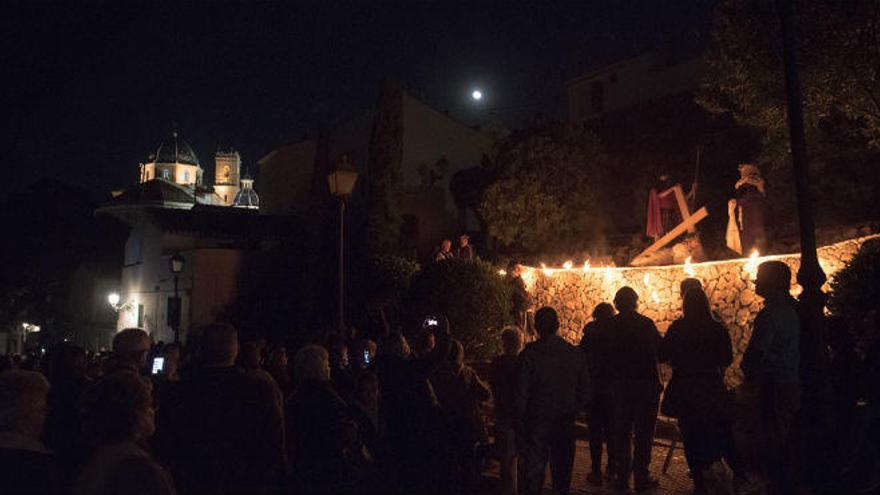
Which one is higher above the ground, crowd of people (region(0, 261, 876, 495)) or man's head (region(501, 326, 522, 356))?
man's head (region(501, 326, 522, 356))

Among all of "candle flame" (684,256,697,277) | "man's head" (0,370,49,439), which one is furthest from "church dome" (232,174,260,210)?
"man's head" (0,370,49,439)

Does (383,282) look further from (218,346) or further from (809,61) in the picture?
(218,346)

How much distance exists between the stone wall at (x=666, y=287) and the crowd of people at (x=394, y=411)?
16.8 ft

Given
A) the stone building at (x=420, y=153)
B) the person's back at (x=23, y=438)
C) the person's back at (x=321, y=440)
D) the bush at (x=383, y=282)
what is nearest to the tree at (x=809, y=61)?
the person's back at (x=321, y=440)

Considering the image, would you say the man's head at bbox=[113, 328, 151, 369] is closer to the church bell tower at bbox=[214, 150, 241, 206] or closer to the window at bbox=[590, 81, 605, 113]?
the window at bbox=[590, 81, 605, 113]

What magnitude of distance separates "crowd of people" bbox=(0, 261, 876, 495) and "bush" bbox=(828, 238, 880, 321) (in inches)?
117

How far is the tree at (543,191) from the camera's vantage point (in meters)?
23.5

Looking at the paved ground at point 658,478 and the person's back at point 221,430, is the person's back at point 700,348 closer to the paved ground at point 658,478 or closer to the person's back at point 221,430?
the paved ground at point 658,478

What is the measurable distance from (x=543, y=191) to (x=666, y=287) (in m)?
9.94

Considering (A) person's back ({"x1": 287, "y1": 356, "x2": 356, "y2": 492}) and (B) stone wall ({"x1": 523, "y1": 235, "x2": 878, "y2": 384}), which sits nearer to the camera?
(A) person's back ({"x1": 287, "y1": 356, "x2": 356, "y2": 492})

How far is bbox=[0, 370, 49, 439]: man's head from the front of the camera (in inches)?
124

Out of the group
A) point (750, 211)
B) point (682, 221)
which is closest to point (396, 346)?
point (750, 211)

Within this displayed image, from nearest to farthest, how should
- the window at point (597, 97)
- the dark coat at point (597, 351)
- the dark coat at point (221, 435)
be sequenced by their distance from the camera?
1. the dark coat at point (221, 435)
2. the dark coat at point (597, 351)
3. the window at point (597, 97)

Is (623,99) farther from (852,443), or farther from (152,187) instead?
(152,187)
